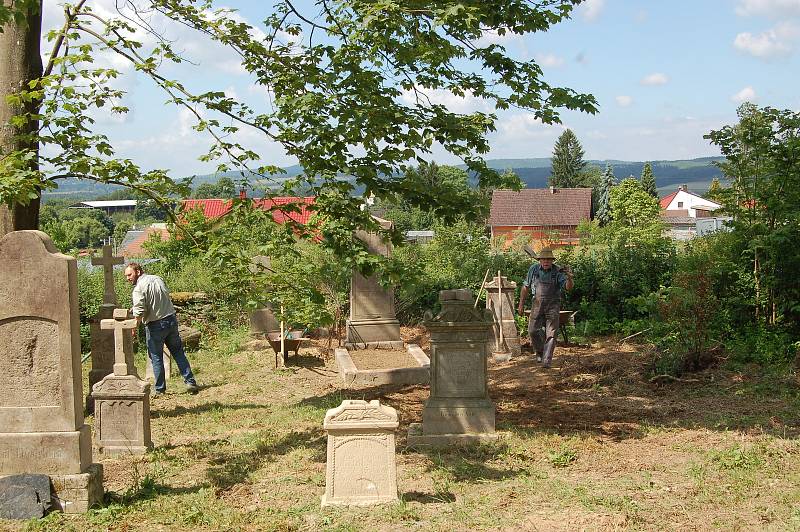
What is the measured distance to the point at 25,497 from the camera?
637 cm

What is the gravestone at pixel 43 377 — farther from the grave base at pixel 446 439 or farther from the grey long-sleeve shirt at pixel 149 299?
the grey long-sleeve shirt at pixel 149 299

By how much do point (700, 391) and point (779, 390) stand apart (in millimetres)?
987

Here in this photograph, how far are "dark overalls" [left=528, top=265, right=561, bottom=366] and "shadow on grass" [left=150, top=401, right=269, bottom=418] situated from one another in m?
4.41

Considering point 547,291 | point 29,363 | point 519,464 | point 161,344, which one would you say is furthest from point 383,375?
point 29,363

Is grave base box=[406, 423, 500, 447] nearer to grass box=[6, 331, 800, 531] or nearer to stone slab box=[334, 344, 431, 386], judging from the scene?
grass box=[6, 331, 800, 531]

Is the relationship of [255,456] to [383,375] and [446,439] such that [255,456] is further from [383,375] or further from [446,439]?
[383,375]

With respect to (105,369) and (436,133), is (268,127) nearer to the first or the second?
(436,133)

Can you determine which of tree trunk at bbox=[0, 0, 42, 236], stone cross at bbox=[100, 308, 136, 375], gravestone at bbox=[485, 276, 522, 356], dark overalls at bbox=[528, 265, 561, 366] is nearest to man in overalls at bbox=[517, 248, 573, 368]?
dark overalls at bbox=[528, 265, 561, 366]

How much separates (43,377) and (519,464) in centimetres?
439

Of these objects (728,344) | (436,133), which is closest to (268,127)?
(436,133)

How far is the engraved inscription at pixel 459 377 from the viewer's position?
28.8 ft

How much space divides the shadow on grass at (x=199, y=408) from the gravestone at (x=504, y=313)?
490 cm

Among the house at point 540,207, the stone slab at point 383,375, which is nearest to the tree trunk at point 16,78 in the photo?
the stone slab at point 383,375

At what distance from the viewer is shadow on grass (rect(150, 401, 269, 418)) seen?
10.6m
